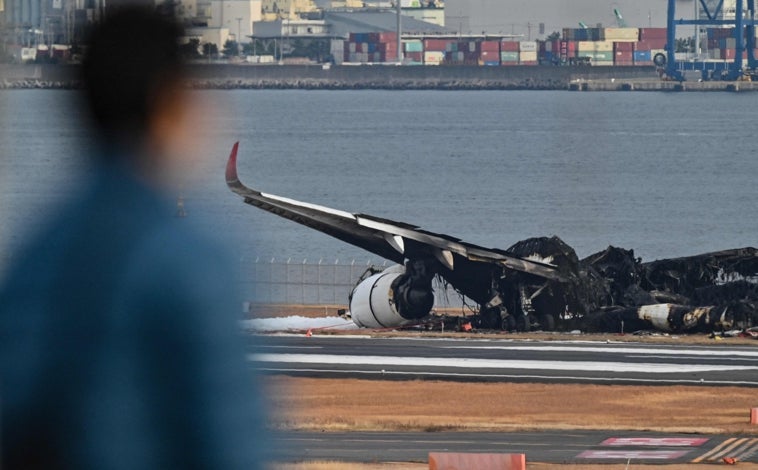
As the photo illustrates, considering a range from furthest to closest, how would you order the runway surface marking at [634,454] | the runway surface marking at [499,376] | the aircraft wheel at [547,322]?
1. the aircraft wheel at [547,322]
2. the runway surface marking at [499,376]
3. the runway surface marking at [634,454]

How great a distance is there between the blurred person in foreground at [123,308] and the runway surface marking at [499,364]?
36.2 meters

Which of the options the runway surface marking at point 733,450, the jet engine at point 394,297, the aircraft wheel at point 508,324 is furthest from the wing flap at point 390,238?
the runway surface marking at point 733,450

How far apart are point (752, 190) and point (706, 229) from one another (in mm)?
37522

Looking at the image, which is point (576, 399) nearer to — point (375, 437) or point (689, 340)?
point (375, 437)

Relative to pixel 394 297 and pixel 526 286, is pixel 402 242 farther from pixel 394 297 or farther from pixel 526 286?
pixel 526 286

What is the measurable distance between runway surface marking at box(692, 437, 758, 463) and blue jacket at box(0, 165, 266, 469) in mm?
22675

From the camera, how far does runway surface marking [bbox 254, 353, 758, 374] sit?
141 feet

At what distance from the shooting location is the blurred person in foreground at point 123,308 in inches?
254

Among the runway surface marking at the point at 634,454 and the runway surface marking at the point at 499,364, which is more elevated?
the runway surface marking at the point at 634,454

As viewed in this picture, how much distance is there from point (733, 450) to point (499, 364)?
14920 millimetres

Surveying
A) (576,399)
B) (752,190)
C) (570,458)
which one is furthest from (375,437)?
(752,190)

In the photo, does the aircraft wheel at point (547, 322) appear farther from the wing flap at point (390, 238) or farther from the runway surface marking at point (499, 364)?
the runway surface marking at point (499, 364)

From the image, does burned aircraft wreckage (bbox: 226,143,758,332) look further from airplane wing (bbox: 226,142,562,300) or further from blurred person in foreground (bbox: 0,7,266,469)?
blurred person in foreground (bbox: 0,7,266,469)

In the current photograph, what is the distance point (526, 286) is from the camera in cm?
5428
